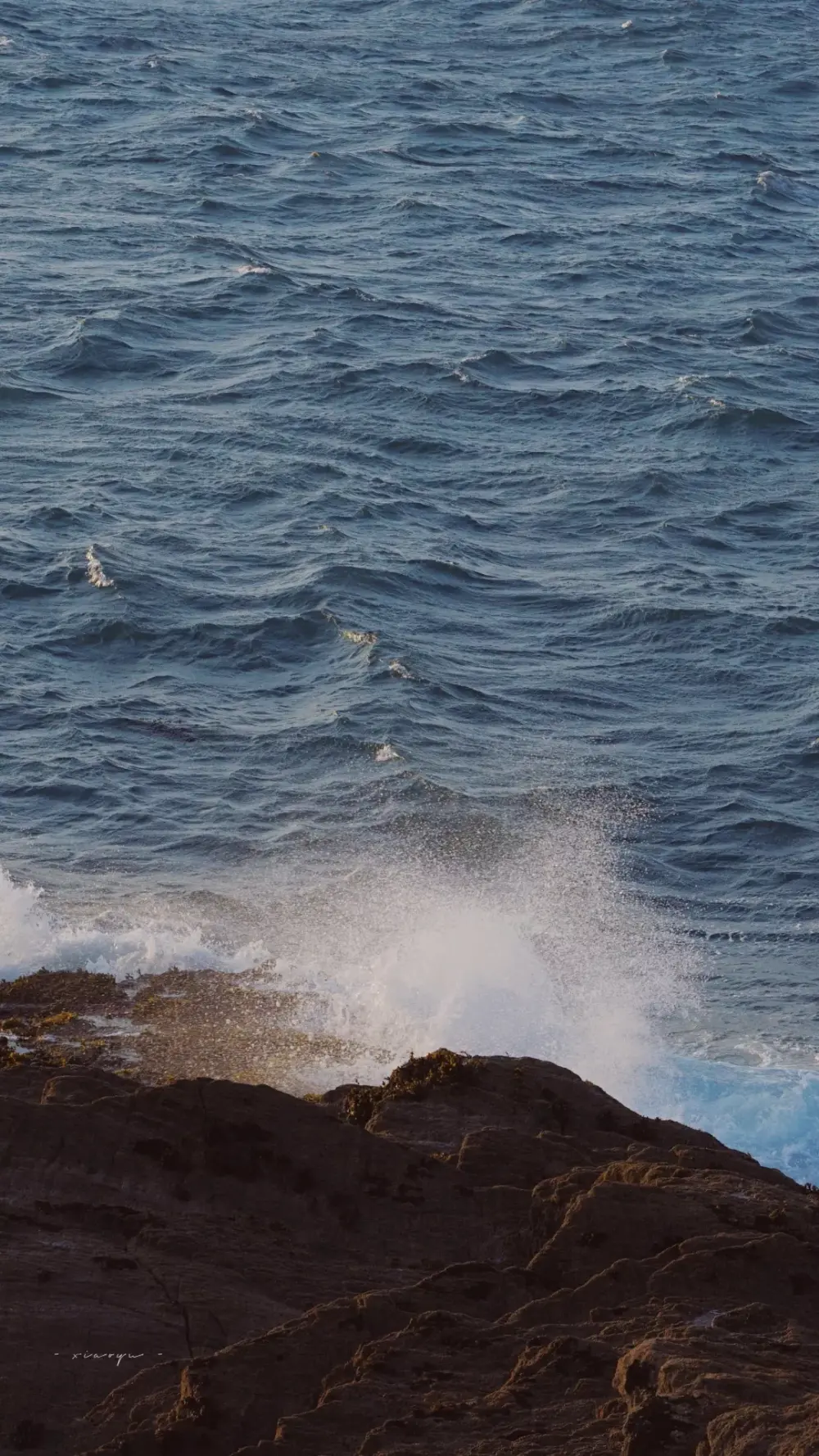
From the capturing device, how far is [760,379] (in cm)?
5419

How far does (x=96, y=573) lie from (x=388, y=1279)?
28743 millimetres

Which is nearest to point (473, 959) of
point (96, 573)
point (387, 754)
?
point (387, 754)

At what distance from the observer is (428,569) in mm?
42594

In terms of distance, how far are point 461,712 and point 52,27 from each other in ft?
212

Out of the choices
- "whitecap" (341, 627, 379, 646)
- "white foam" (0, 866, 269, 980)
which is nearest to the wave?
"white foam" (0, 866, 269, 980)

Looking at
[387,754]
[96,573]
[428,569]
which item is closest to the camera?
[387,754]

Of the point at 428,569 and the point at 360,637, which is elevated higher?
the point at 428,569

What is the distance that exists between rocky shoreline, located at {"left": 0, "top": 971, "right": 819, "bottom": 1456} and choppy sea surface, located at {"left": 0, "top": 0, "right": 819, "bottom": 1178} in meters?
9.51

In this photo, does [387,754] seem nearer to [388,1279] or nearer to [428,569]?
[428,569]

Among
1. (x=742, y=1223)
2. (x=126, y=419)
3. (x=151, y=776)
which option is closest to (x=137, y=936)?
(x=151, y=776)

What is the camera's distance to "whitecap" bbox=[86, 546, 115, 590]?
40.9 metres

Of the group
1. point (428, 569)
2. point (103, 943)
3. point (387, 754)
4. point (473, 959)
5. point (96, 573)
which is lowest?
point (473, 959)

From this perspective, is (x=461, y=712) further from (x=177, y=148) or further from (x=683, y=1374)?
(x=177, y=148)

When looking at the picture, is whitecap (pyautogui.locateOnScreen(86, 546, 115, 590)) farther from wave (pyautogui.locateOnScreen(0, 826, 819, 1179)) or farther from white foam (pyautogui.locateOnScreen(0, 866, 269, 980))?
white foam (pyautogui.locateOnScreen(0, 866, 269, 980))
